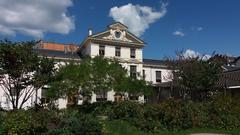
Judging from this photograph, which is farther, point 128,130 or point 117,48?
point 117,48

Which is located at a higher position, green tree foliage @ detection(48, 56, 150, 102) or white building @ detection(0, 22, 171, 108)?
white building @ detection(0, 22, 171, 108)

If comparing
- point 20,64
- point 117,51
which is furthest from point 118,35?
point 20,64

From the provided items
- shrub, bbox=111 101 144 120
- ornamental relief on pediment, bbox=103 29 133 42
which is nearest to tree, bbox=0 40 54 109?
shrub, bbox=111 101 144 120

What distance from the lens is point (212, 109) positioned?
16922mm

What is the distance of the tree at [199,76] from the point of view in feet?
94.9

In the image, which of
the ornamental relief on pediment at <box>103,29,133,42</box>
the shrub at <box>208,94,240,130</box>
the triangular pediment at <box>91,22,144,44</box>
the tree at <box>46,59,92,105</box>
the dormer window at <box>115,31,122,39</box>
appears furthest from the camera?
the dormer window at <box>115,31,122,39</box>

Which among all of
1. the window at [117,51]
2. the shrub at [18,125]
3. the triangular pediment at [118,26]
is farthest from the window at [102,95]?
the shrub at [18,125]

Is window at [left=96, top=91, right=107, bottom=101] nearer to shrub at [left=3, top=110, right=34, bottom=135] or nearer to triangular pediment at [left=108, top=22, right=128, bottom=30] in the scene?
triangular pediment at [left=108, top=22, right=128, bottom=30]

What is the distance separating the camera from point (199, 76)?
95.1 feet

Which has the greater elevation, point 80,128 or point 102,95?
point 102,95

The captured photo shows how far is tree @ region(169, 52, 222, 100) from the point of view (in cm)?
2892

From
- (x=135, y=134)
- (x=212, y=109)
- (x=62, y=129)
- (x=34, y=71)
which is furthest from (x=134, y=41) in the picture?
A: (x=62, y=129)

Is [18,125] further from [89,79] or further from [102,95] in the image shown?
[102,95]

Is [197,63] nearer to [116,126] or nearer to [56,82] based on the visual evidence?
[56,82]
